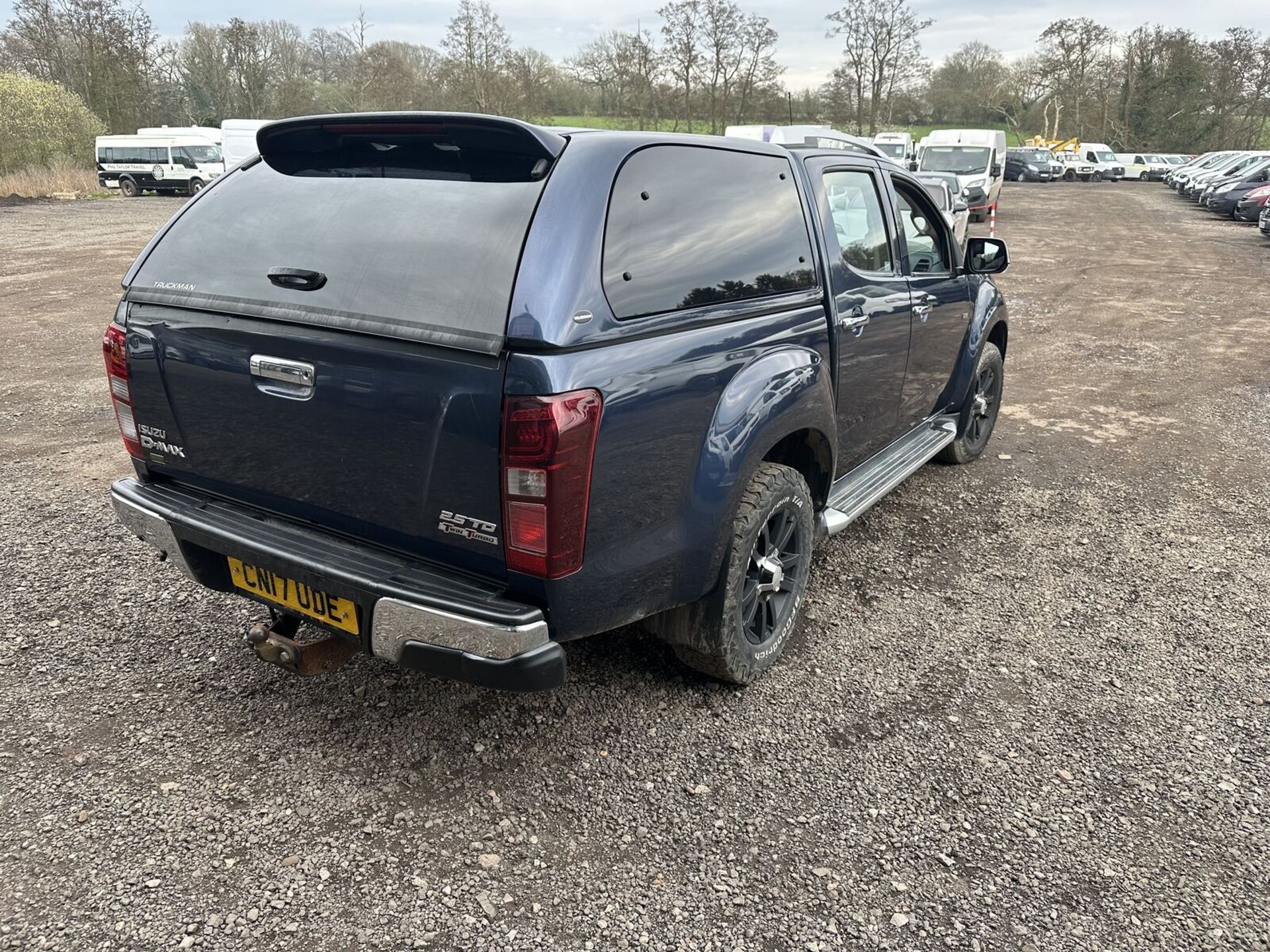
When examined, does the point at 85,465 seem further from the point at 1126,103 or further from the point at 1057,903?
the point at 1126,103

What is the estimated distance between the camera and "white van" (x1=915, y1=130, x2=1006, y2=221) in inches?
852

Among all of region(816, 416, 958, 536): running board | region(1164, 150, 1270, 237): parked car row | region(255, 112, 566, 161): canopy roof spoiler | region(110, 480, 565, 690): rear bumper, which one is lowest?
region(816, 416, 958, 536): running board

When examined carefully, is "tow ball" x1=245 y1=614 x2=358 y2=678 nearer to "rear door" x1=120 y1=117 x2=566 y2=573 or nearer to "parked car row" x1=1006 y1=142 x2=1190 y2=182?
"rear door" x1=120 y1=117 x2=566 y2=573

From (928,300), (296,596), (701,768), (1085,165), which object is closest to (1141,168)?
(1085,165)

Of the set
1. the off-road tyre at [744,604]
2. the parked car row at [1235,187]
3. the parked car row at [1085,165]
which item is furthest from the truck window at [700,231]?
the parked car row at [1085,165]

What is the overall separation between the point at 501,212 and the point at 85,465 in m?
4.30

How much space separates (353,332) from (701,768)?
1.72m

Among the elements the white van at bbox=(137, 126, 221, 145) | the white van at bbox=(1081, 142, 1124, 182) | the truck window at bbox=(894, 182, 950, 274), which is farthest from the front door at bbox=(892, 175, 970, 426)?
the white van at bbox=(1081, 142, 1124, 182)

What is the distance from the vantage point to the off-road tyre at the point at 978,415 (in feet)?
17.7

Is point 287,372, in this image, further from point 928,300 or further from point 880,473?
point 928,300

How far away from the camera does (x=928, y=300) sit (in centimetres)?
436

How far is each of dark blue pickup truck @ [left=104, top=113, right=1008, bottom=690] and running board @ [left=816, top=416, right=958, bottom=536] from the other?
0.38 metres

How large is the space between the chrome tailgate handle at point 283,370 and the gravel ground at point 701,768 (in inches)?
47.5

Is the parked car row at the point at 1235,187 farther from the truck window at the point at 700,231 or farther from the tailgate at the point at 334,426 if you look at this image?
the tailgate at the point at 334,426
